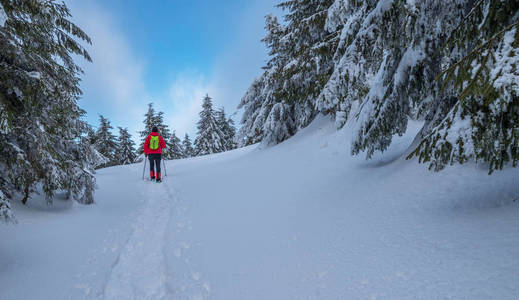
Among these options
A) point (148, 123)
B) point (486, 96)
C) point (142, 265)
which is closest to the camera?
point (486, 96)

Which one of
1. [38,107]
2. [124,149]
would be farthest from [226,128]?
[38,107]

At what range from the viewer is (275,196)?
18.5 feet

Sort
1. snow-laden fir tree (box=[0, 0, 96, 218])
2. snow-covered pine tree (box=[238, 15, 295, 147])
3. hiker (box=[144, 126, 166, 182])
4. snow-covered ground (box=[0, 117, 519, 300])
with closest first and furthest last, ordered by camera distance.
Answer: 1. snow-covered ground (box=[0, 117, 519, 300])
2. snow-laden fir tree (box=[0, 0, 96, 218])
3. hiker (box=[144, 126, 166, 182])
4. snow-covered pine tree (box=[238, 15, 295, 147])

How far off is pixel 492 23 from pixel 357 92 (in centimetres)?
378

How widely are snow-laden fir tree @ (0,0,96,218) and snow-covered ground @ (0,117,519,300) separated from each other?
2.69 feet

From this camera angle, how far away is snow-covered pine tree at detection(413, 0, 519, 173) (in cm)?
204

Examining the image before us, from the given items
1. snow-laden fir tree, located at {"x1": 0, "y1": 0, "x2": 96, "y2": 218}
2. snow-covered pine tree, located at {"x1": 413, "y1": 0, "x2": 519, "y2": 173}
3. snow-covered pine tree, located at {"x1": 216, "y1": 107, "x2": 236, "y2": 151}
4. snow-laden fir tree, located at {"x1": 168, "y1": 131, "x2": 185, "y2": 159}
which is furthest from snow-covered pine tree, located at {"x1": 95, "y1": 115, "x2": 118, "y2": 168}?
snow-covered pine tree, located at {"x1": 413, "y1": 0, "x2": 519, "y2": 173}

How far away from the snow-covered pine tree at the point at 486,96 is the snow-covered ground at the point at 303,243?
68 cm

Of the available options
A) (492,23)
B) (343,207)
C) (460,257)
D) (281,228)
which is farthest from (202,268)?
(492,23)

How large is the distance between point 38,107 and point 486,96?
6.29 metres

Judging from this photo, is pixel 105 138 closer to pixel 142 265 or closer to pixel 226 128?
pixel 226 128

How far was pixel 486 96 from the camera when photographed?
6.73 feet

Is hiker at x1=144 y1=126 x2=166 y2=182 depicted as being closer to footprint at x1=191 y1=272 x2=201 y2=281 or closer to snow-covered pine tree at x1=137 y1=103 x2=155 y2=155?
footprint at x1=191 y1=272 x2=201 y2=281

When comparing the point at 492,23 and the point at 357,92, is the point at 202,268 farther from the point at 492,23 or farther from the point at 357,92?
the point at 357,92
